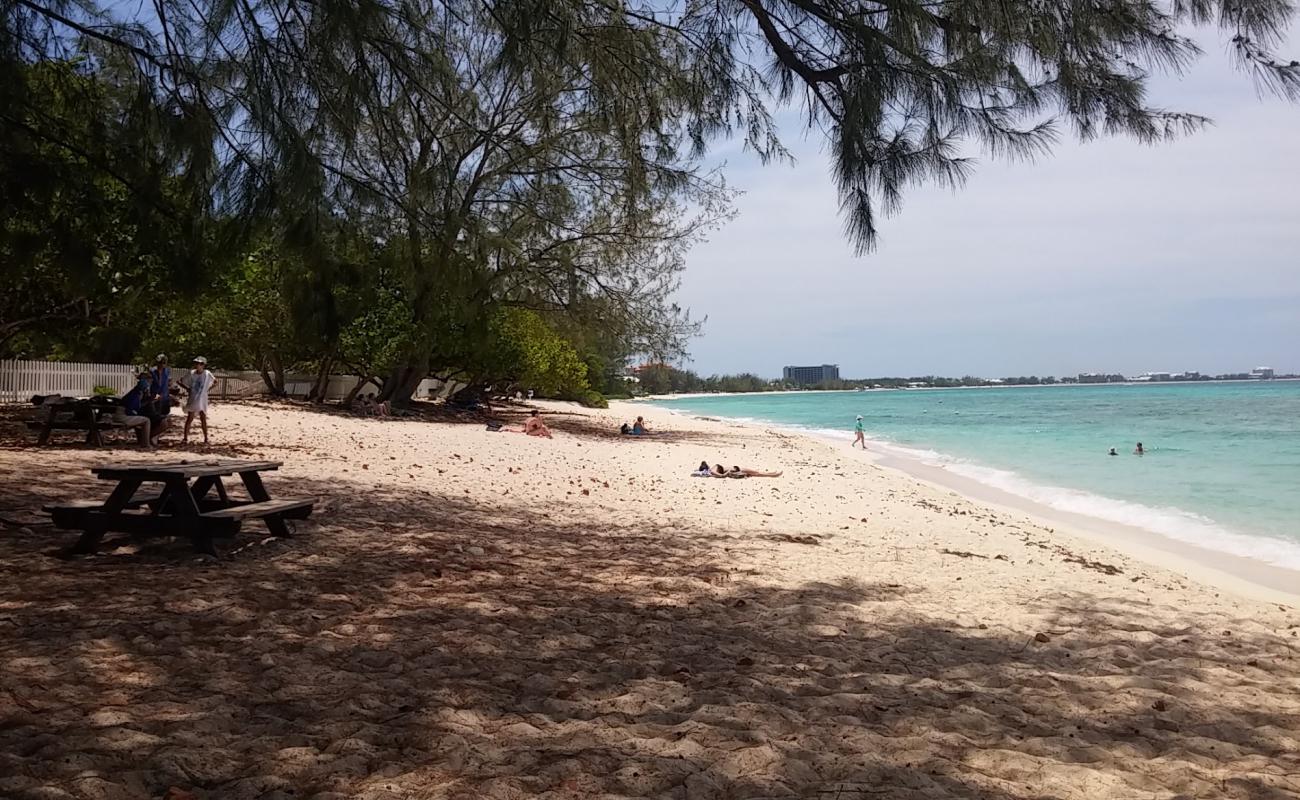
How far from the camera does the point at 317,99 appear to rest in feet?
18.0

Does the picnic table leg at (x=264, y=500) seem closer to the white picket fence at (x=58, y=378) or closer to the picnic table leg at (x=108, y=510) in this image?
the picnic table leg at (x=108, y=510)

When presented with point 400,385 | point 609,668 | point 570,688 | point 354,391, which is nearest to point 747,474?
point 609,668

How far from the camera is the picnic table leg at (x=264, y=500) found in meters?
5.92

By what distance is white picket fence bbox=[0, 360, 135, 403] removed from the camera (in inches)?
→ 728

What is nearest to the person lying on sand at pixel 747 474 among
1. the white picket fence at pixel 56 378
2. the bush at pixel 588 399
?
the white picket fence at pixel 56 378

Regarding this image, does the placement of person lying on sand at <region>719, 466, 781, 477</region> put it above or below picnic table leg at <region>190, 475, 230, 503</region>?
below

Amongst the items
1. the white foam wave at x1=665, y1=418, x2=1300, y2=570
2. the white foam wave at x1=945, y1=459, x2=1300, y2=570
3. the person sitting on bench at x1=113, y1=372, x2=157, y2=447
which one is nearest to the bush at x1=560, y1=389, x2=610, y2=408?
the white foam wave at x1=665, y1=418, x2=1300, y2=570

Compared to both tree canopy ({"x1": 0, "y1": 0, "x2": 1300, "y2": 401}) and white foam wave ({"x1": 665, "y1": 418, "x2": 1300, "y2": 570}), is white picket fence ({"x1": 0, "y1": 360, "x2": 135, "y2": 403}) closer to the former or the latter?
tree canopy ({"x1": 0, "y1": 0, "x2": 1300, "y2": 401})

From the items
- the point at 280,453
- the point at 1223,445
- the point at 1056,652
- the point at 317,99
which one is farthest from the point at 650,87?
the point at 1223,445

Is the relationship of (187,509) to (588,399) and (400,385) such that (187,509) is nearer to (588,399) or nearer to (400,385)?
(400,385)

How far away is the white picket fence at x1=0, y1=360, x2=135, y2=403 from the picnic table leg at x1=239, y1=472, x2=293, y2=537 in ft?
52.4

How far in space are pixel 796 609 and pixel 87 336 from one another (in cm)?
1565

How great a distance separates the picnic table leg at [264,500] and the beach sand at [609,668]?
0.35 feet

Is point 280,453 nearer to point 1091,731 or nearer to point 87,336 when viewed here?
point 87,336
